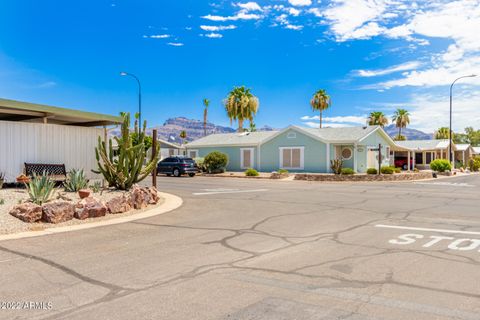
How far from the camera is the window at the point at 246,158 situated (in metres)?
40.0

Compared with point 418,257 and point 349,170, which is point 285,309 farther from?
point 349,170

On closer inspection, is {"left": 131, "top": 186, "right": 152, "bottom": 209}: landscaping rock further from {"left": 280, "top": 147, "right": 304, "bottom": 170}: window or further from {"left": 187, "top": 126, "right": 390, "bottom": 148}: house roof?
{"left": 280, "top": 147, "right": 304, "bottom": 170}: window

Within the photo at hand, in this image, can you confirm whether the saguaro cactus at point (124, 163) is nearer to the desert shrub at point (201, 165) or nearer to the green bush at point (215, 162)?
the green bush at point (215, 162)

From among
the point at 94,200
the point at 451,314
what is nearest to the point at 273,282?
the point at 451,314

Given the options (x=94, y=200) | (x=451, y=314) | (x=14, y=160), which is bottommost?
(x=451, y=314)

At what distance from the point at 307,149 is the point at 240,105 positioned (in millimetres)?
21918

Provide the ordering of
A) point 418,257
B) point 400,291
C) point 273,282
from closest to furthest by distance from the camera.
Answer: point 400,291
point 273,282
point 418,257

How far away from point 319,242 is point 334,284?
288 centimetres

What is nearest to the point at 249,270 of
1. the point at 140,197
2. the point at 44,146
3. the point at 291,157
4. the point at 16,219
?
the point at 16,219

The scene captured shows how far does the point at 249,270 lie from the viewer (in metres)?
6.32

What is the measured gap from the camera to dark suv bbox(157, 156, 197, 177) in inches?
1352

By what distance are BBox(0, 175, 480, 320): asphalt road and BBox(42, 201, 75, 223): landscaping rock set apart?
1315 millimetres

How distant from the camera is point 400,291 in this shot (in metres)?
5.35

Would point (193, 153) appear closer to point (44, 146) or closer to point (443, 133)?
point (44, 146)
